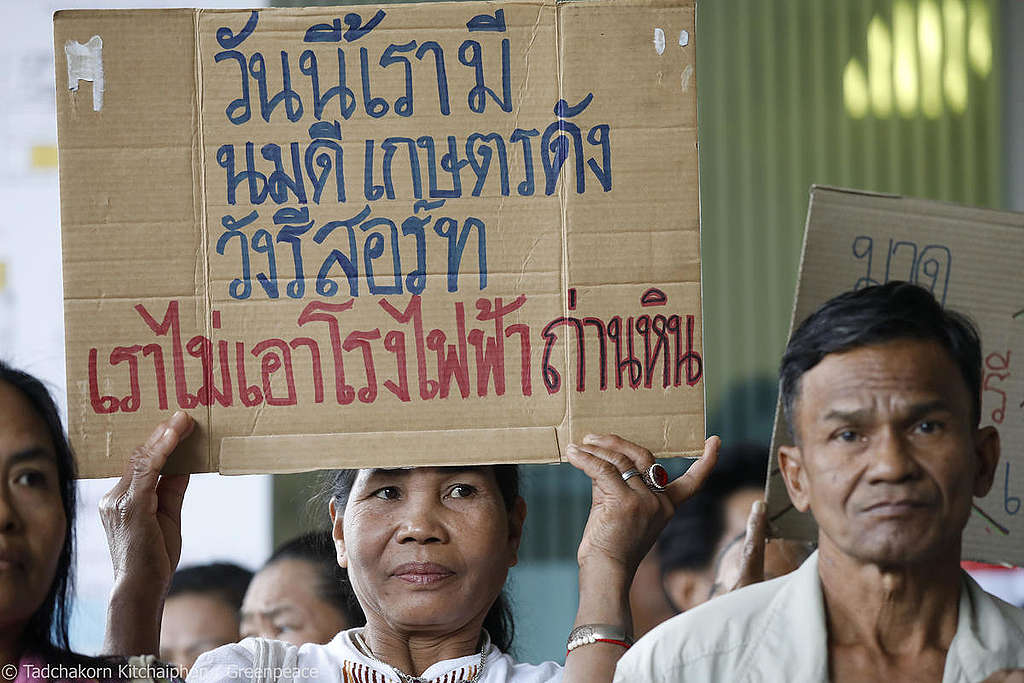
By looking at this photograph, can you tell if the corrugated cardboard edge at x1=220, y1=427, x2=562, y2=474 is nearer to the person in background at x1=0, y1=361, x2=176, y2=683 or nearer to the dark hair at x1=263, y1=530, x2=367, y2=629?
the person in background at x1=0, y1=361, x2=176, y2=683

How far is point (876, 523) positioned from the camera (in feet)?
5.22

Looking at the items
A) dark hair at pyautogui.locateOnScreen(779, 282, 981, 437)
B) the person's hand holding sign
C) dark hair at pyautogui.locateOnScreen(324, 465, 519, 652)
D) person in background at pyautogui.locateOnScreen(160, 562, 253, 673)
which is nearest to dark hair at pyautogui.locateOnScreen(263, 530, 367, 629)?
person in background at pyautogui.locateOnScreen(160, 562, 253, 673)

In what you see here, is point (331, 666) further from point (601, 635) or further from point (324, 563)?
point (324, 563)

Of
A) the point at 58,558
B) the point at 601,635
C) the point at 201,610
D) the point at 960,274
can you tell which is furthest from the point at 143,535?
the point at 201,610

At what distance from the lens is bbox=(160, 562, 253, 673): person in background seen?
291cm

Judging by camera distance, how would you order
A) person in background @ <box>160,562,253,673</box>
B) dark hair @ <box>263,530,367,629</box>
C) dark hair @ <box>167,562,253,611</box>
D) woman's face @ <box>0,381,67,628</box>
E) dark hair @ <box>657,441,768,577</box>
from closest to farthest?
1. woman's face @ <box>0,381,67,628</box>
2. dark hair @ <box>263,530,367,629</box>
3. dark hair @ <box>657,441,768,577</box>
4. person in background @ <box>160,562,253,673</box>
5. dark hair @ <box>167,562,253,611</box>

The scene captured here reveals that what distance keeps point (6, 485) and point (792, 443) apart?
104 centimetres

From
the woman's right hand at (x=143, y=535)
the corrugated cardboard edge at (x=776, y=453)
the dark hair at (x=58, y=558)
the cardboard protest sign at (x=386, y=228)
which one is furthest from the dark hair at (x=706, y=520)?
the dark hair at (x=58, y=558)

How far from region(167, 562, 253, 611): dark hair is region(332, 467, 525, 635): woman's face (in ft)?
4.53

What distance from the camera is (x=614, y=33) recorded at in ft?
5.71

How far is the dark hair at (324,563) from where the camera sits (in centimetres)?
270

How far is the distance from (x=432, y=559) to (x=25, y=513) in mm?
544

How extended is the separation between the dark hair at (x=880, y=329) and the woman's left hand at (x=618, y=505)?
0.18 metres

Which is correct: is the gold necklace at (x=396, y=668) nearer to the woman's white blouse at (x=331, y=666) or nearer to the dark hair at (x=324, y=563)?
the woman's white blouse at (x=331, y=666)
